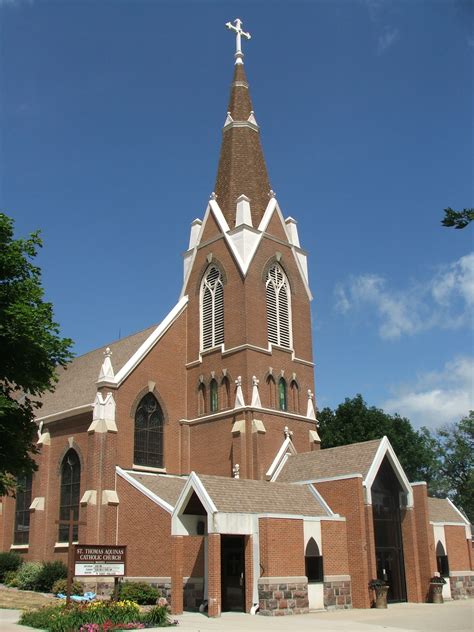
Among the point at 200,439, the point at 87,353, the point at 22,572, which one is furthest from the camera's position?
the point at 87,353

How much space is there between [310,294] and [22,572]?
861 inches

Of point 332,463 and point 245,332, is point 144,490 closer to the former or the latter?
point 332,463

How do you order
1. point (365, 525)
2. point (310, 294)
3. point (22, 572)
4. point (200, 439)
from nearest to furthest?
point (365, 525) < point (22, 572) < point (200, 439) < point (310, 294)

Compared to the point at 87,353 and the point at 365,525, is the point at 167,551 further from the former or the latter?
the point at 87,353

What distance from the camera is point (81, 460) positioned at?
1407 inches

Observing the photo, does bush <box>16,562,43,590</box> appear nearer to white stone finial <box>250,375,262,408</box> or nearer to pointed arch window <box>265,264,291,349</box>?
white stone finial <box>250,375,262,408</box>

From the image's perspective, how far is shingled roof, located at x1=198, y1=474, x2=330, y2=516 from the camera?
26219 mm

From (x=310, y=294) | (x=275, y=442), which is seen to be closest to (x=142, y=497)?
(x=275, y=442)

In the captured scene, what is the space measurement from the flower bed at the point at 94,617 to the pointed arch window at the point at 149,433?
49.9ft

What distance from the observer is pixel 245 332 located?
37156 millimetres

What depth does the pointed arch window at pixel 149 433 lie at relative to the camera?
117ft

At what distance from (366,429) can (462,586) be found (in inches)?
790

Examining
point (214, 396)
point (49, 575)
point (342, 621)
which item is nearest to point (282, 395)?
point (214, 396)

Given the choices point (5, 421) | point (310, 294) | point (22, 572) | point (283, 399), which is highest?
point (310, 294)
